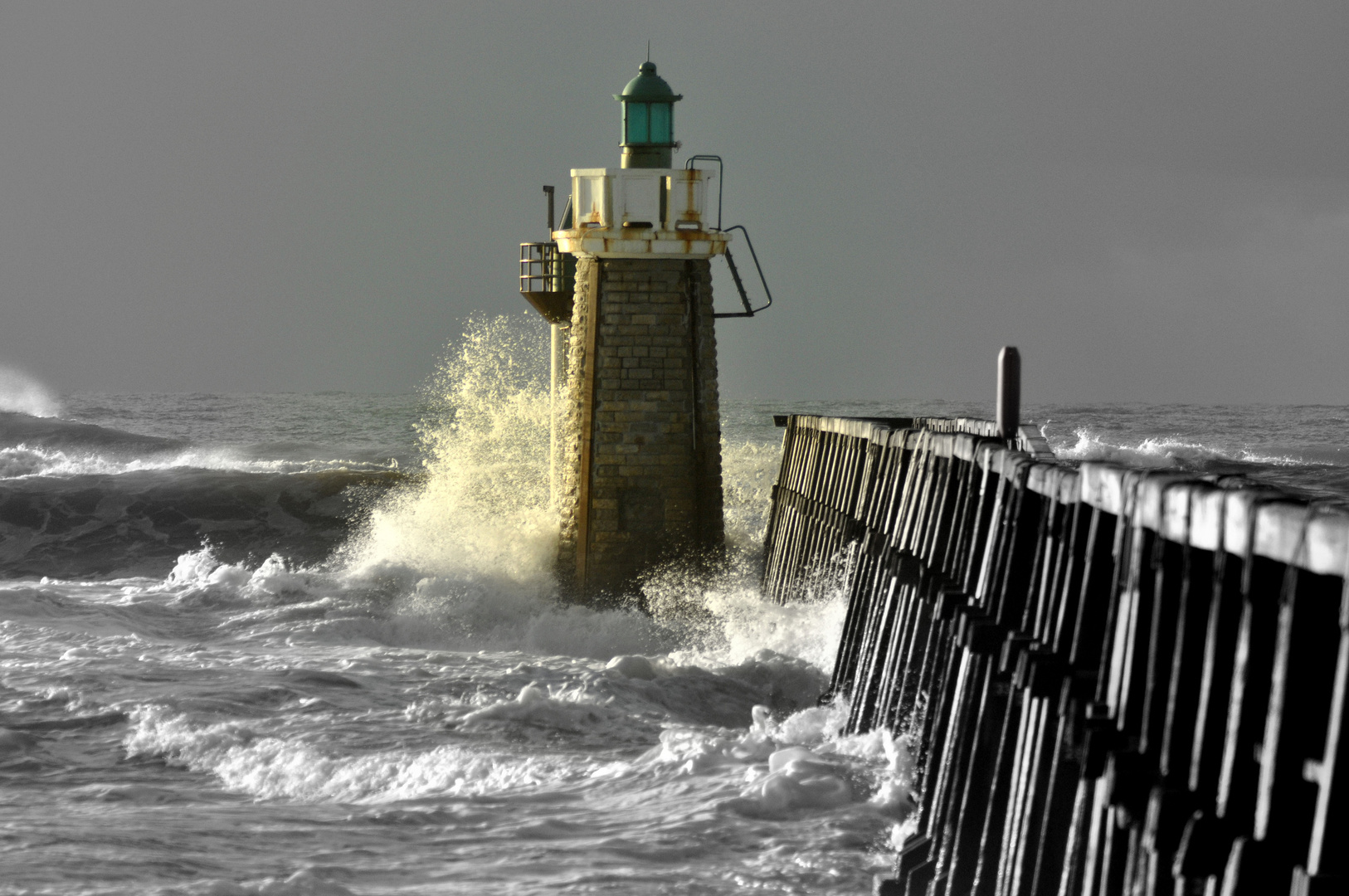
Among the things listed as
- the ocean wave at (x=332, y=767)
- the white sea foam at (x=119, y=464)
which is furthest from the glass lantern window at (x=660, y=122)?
the white sea foam at (x=119, y=464)

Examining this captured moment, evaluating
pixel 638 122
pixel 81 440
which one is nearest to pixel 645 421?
pixel 638 122

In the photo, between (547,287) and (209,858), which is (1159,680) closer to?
(209,858)

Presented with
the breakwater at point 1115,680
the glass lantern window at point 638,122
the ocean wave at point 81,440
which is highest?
the glass lantern window at point 638,122

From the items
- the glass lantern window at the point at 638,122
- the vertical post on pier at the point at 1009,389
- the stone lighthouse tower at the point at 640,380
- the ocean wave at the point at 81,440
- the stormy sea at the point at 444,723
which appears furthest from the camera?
the ocean wave at the point at 81,440

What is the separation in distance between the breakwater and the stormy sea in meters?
0.68

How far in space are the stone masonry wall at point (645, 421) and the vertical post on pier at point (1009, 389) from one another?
6.67 metres

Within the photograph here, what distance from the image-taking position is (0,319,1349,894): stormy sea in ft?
20.2

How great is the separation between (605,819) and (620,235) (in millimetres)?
9057

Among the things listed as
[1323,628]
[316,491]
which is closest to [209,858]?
[1323,628]

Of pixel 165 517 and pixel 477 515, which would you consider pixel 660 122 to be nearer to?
pixel 477 515

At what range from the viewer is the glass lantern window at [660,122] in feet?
50.8

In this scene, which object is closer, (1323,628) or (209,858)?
(1323,628)

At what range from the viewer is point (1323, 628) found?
2.75m

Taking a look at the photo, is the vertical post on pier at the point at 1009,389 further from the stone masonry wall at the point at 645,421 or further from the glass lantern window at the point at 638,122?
the glass lantern window at the point at 638,122
